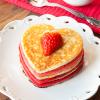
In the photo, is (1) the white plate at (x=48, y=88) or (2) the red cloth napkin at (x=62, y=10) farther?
(2) the red cloth napkin at (x=62, y=10)

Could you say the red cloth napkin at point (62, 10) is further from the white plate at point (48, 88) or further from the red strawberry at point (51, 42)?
the red strawberry at point (51, 42)

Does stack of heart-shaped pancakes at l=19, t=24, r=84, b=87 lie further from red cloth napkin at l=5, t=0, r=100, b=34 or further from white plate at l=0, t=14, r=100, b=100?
red cloth napkin at l=5, t=0, r=100, b=34

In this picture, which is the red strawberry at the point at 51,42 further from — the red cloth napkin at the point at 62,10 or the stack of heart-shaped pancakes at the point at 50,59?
the red cloth napkin at the point at 62,10

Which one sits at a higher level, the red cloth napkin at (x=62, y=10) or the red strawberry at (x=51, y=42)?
the red strawberry at (x=51, y=42)

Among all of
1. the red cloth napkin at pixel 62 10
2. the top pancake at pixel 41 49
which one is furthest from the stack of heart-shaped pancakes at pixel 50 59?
the red cloth napkin at pixel 62 10

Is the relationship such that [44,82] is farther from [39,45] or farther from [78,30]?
[78,30]

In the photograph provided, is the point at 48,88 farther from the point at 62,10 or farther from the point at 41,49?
the point at 62,10
